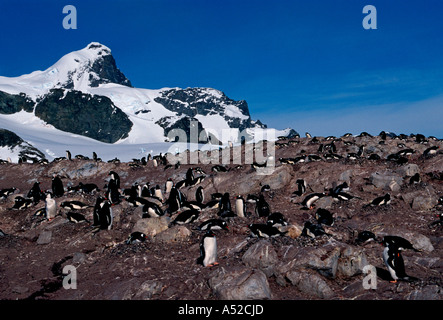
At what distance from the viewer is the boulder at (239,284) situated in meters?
8.00

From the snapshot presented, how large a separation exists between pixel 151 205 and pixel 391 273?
952 cm

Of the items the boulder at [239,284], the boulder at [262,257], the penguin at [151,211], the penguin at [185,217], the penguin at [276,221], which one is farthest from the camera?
the penguin at [151,211]

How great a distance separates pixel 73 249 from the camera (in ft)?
42.5

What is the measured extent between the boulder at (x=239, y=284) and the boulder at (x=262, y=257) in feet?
2.83

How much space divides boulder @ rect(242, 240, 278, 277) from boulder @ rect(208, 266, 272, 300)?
86cm

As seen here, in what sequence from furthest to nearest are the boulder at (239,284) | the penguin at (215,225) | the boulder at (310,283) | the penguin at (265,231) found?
the penguin at (215,225) < the penguin at (265,231) < the boulder at (310,283) < the boulder at (239,284)

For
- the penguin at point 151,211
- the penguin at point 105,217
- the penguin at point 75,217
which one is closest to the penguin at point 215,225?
the penguin at point 151,211

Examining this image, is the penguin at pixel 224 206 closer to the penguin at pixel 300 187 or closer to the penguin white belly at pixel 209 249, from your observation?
the penguin white belly at pixel 209 249

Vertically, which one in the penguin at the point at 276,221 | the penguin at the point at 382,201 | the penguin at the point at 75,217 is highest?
the penguin at the point at 382,201

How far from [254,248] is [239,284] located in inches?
70.2

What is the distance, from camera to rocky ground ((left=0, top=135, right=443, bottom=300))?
28.2ft

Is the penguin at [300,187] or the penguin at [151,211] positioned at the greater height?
the penguin at [300,187]
